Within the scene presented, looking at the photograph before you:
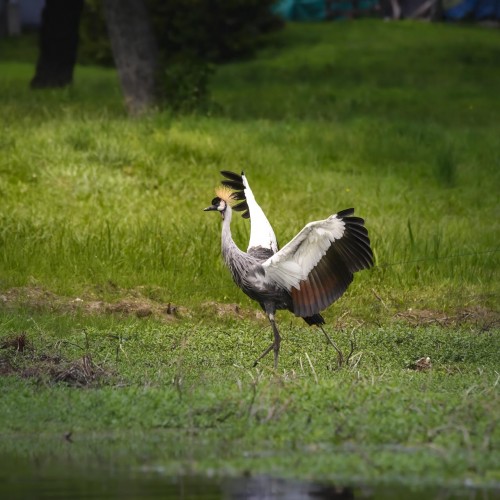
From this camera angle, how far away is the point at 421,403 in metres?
7.50

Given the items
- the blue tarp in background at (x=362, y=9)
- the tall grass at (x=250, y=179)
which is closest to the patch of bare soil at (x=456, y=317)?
the tall grass at (x=250, y=179)

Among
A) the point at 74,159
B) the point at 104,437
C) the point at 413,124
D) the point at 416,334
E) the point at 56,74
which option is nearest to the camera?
the point at 104,437

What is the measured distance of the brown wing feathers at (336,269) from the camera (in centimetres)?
949

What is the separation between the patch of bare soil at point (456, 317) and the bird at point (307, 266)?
172 cm

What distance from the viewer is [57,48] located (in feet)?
78.3

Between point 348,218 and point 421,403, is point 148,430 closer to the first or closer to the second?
point 421,403

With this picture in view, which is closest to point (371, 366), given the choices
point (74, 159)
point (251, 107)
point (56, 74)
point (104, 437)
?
point (104, 437)

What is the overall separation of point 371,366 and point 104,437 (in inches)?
108

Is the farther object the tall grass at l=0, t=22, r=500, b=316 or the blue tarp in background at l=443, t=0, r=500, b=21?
the blue tarp in background at l=443, t=0, r=500, b=21

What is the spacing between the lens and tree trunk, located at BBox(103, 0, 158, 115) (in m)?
18.6

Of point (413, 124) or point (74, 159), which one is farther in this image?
point (413, 124)

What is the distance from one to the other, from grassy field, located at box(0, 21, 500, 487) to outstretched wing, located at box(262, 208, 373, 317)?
1.48 feet

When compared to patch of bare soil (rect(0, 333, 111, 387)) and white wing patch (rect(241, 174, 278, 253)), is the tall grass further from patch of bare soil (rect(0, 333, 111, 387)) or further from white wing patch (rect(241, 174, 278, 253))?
patch of bare soil (rect(0, 333, 111, 387))

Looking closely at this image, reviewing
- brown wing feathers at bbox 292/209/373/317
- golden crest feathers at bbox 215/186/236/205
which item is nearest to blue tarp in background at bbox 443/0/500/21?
golden crest feathers at bbox 215/186/236/205
